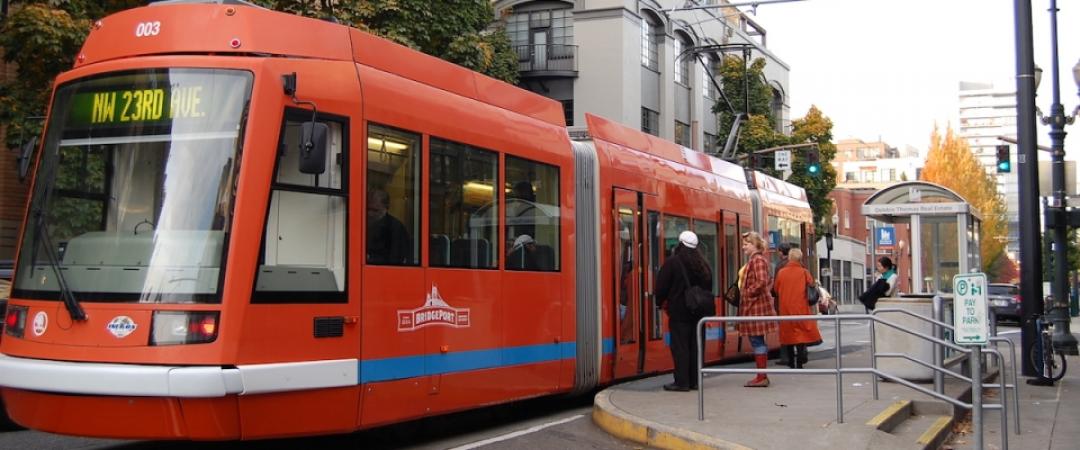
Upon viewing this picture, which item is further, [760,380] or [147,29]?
[760,380]

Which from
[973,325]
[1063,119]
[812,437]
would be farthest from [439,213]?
[1063,119]

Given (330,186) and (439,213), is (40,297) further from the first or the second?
(439,213)

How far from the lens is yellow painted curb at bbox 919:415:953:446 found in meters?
8.70

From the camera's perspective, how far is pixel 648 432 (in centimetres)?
875

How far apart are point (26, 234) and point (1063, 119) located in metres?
16.5

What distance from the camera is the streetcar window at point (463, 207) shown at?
863 cm

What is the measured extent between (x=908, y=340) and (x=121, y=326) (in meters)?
9.06

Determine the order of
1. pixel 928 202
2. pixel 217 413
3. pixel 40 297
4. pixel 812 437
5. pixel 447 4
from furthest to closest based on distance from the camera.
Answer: pixel 447 4
pixel 928 202
pixel 812 437
pixel 40 297
pixel 217 413

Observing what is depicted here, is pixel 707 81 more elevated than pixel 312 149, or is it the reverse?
pixel 707 81

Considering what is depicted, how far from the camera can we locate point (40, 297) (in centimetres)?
723

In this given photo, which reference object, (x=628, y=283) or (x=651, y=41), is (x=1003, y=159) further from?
(x=651, y=41)

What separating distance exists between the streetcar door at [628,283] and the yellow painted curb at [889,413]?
3.13 metres

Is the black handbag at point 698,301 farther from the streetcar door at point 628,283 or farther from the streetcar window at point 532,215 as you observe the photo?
the streetcar window at point 532,215

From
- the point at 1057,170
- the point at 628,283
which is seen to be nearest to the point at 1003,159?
the point at 1057,170
